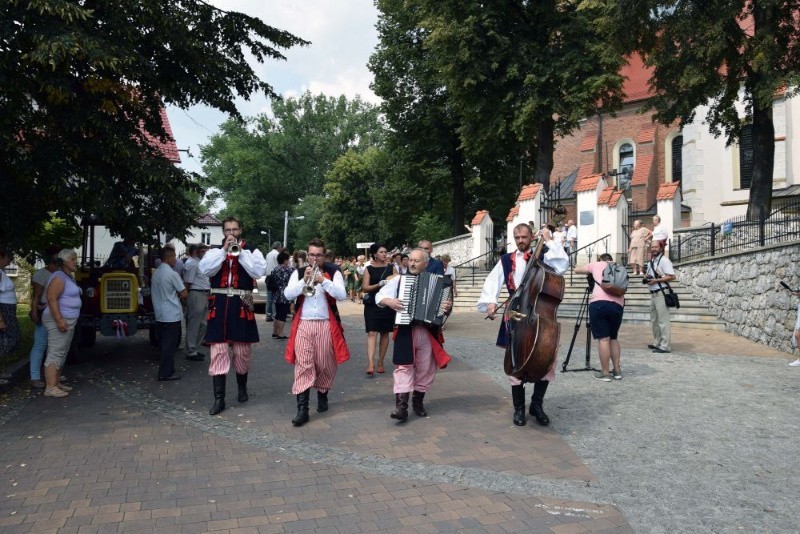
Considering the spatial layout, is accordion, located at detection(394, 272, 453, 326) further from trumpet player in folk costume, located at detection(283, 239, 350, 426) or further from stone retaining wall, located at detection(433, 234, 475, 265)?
stone retaining wall, located at detection(433, 234, 475, 265)

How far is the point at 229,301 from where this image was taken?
6.71m

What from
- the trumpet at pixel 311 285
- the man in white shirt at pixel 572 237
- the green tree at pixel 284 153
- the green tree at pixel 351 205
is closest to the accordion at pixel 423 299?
the trumpet at pixel 311 285

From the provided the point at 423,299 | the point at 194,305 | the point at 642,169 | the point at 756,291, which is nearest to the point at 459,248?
the point at 642,169

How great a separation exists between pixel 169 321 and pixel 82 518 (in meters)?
4.83

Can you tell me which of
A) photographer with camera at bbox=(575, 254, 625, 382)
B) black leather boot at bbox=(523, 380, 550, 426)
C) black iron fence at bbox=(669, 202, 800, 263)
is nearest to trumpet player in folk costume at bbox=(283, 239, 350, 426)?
black leather boot at bbox=(523, 380, 550, 426)

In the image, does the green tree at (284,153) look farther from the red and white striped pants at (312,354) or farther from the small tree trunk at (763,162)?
the red and white striped pants at (312,354)

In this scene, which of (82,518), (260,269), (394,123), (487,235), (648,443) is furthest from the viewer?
(394,123)

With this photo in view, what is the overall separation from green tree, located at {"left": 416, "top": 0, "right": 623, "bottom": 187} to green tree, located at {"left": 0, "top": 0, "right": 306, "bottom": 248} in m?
14.9

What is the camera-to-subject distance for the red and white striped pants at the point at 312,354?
630 centimetres

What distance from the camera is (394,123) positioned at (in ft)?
103

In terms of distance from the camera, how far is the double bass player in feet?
20.2

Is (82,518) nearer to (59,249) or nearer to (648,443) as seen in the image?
(648,443)

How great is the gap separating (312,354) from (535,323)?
2257 millimetres

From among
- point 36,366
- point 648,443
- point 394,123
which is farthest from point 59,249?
point 394,123
